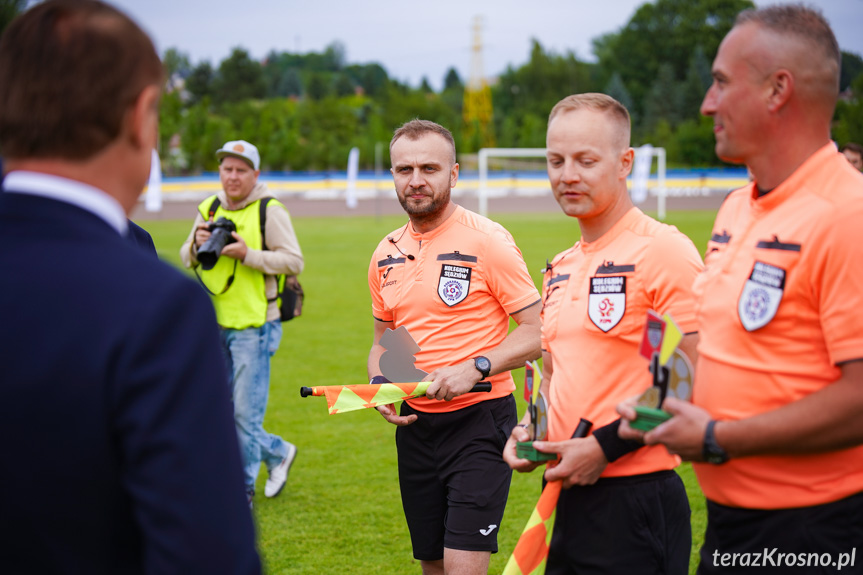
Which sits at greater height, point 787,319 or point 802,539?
point 787,319

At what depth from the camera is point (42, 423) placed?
1.32m

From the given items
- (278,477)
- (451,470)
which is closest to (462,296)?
(451,470)

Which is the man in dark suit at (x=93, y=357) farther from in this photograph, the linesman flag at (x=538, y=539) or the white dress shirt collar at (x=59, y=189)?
the linesman flag at (x=538, y=539)

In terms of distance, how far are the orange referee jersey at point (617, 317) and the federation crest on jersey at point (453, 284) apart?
1138 millimetres

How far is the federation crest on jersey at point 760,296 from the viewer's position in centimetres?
211

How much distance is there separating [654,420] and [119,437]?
4.60ft

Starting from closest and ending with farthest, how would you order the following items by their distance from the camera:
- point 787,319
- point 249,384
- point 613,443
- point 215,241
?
point 787,319 < point 613,443 < point 215,241 < point 249,384

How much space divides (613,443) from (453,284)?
5.15 ft

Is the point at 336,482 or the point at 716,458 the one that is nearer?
the point at 716,458

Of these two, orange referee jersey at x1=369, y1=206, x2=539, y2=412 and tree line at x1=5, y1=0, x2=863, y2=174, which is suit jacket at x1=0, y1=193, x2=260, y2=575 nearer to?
orange referee jersey at x1=369, y1=206, x2=539, y2=412

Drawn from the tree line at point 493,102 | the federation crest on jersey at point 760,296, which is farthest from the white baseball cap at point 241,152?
the tree line at point 493,102

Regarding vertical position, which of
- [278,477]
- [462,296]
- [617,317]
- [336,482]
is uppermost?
[617,317]

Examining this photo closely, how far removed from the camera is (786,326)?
2.12 metres

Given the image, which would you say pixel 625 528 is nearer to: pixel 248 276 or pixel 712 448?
pixel 712 448
